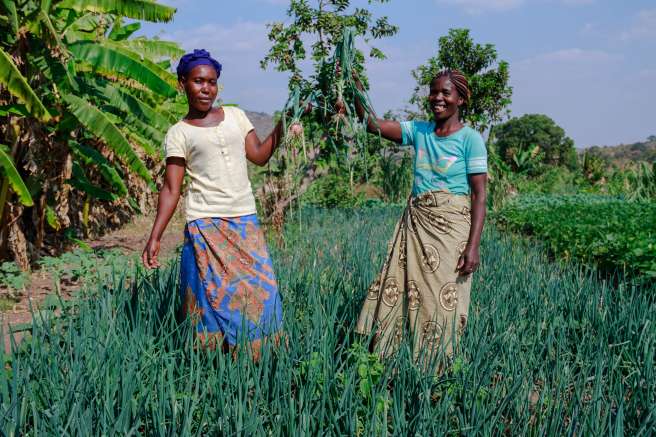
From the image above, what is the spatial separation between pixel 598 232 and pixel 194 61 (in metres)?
4.77

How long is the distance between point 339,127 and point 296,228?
370 centimetres

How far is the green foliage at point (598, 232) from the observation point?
185 inches

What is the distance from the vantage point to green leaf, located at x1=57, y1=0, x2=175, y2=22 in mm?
5191

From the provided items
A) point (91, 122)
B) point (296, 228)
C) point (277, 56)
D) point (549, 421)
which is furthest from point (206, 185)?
point (277, 56)

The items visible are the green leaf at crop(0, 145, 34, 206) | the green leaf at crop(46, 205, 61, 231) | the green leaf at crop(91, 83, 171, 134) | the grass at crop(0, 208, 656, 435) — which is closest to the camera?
the grass at crop(0, 208, 656, 435)

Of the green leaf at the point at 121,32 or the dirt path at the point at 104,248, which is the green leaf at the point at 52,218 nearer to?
the dirt path at the point at 104,248

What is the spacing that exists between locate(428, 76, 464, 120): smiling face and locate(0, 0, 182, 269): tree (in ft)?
10.8

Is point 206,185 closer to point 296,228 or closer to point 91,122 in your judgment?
point 91,122

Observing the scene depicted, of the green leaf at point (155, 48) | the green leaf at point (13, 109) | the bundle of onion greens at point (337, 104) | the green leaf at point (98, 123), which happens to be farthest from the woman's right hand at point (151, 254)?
the green leaf at point (155, 48)

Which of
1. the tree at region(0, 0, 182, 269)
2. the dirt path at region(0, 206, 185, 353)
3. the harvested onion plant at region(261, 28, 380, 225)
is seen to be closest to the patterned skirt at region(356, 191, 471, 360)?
the harvested onion plant at region(261, 28, 380, 225)

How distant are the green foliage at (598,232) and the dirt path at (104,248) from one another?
400 cm

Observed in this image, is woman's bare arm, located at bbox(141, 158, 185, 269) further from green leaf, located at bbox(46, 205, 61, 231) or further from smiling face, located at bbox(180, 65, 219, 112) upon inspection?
green leaf, located at bbox(46, 205, 61, 231)

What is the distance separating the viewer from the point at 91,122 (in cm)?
524

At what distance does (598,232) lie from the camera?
230 inches
